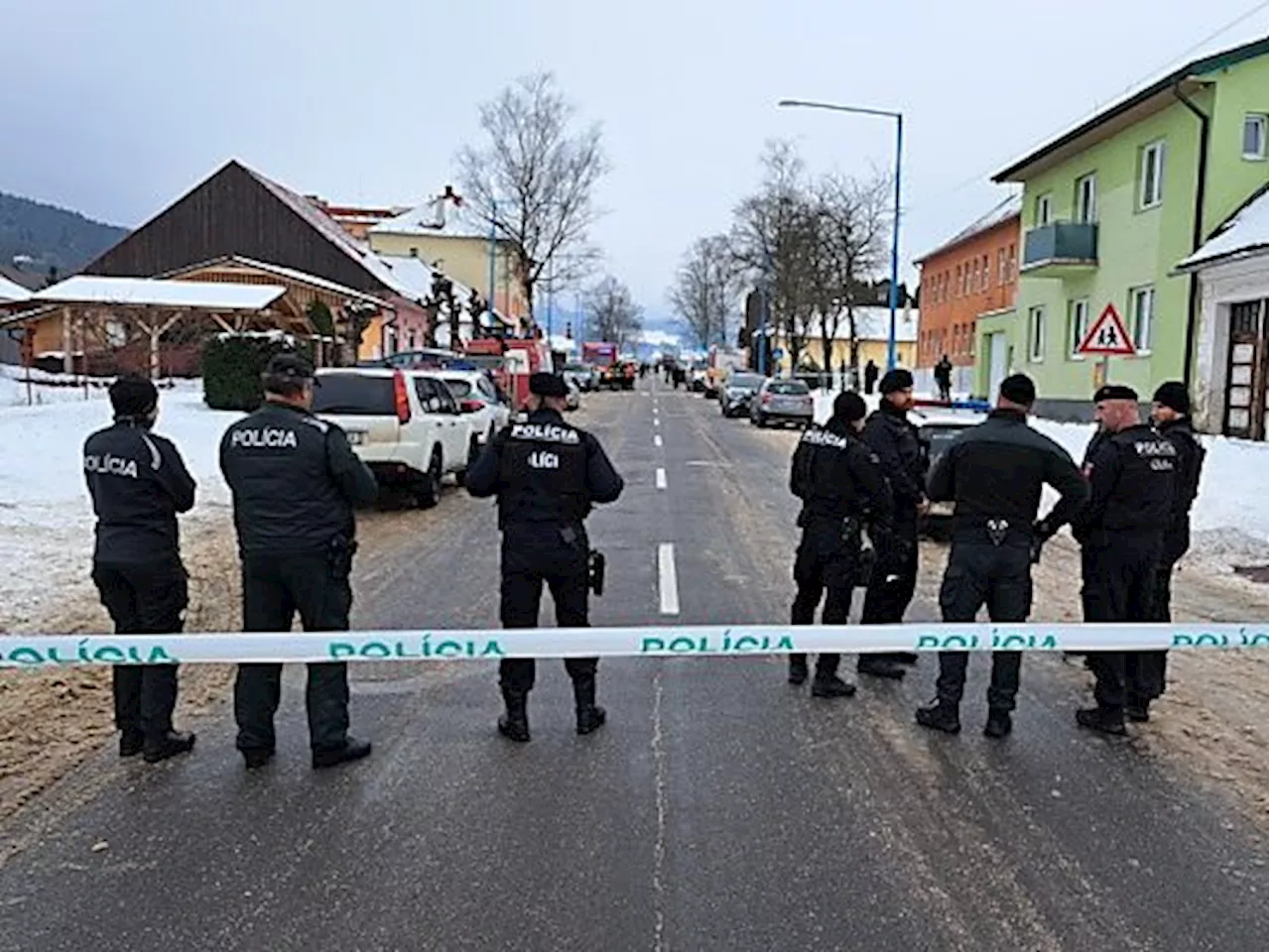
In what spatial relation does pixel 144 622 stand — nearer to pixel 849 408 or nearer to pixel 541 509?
pixel 541 509

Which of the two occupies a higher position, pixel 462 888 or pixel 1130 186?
pixel 1130 186

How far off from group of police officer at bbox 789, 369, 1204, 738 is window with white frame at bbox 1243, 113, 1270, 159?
22495mm

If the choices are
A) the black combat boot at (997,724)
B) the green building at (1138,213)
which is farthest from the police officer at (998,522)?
the green building at (1138,213)

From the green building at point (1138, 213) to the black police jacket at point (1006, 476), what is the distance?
18099mm

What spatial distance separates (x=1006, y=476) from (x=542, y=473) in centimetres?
237

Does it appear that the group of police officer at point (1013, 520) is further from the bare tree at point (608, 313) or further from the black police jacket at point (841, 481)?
the bare tree at point (608, 313)

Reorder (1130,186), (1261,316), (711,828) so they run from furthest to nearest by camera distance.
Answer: (1130,186) → (1261,316) → (711,828)

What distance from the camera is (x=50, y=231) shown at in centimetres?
12850

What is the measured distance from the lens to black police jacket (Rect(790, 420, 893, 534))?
6.63 m

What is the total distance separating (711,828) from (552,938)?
107 centimetres

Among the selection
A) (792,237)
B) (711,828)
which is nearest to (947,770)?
(711,828)

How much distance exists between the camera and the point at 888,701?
654cm

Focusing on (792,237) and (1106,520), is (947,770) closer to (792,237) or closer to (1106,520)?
(1106,520)

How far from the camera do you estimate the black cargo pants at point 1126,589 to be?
6.24 metres
